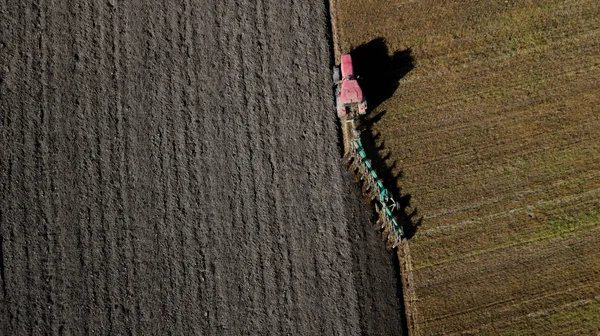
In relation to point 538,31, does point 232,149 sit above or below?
below

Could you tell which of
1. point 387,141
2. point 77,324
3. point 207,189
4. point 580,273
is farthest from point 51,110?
point 580,273

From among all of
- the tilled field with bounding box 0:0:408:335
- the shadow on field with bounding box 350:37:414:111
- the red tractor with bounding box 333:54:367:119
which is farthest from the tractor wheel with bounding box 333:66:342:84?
the shadow on field with bounding box 350:37:414:111

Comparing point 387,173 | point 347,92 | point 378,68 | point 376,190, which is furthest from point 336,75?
point 376,190

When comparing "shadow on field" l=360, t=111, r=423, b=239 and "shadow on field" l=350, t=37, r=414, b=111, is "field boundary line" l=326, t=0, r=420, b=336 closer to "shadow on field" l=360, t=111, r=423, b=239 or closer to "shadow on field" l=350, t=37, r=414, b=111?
"shadow on field" l=360, t=111, r=423, b=239

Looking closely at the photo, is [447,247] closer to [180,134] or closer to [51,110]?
[180,134]

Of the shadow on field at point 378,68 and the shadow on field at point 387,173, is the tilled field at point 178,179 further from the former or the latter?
the shadow on field at point 378,68

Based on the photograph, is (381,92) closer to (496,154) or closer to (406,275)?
(496,154)
